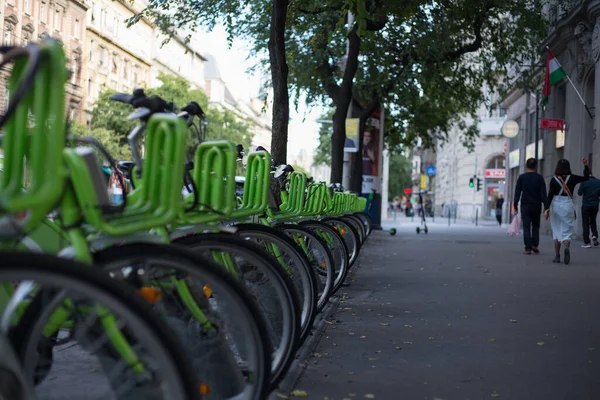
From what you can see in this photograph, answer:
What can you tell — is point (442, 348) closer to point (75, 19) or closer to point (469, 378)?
point (469, 378)

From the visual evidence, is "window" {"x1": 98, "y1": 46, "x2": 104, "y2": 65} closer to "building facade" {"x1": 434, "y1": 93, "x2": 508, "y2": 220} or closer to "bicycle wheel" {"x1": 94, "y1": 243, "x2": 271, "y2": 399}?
"building facade" {"x1": 434, "y1": 93, "x2": 508, "y2": 220}

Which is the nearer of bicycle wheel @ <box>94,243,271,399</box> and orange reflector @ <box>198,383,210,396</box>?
bicycle wheel @ <box>94,243,271,399</box>

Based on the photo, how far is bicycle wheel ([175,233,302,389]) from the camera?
4098 millimetres

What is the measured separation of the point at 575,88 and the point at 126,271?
25863mm

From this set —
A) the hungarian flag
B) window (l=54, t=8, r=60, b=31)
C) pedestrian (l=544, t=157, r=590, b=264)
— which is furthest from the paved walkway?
window (l=54, t=8, r=60, b=31)

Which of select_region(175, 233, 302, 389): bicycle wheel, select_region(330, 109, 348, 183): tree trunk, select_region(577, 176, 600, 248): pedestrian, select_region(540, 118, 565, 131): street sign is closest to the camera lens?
select_region(175, 233, 302, 389): bicycle wheel

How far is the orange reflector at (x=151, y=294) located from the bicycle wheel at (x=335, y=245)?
4.23m

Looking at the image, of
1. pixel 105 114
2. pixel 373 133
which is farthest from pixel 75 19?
pixel 373 133

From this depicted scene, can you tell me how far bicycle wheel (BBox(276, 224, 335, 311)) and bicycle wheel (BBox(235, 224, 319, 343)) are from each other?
1.25m

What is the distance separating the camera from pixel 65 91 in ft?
8.88

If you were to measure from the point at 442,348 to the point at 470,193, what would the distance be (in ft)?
211

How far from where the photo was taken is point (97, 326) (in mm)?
2830

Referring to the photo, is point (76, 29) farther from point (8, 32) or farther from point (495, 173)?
point (495, 173)

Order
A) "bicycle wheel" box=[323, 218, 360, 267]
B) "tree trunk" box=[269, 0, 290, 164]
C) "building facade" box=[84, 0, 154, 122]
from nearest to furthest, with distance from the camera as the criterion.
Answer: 1. "bicycle wheel" box=[323, 218, 360, 267]
2. "tree trunk" box=[269, 0, 290, 164]
3. "building facade" box=[84, 0, 154, 122]
